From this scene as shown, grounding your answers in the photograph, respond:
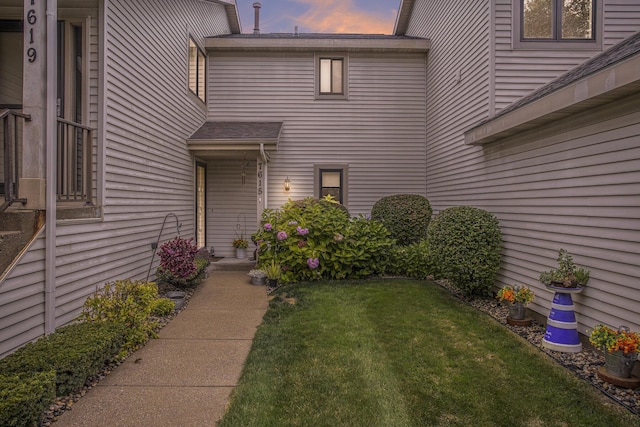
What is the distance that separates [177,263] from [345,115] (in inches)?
243

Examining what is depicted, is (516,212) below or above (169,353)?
above

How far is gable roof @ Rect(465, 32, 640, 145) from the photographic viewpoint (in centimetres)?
331

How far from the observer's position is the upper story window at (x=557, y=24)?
6.20m

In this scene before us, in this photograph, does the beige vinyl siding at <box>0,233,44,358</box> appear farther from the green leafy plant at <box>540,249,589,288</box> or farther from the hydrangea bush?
the green leafy plant at <box>540,249,589,288</box>

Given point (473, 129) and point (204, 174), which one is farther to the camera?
point (204, 174)

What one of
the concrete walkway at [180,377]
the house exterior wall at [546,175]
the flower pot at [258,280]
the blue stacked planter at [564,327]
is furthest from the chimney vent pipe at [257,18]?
the blue stacked planter at [564,327]

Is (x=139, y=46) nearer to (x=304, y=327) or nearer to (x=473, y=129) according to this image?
(x=304, y=327)

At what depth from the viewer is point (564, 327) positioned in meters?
3.98

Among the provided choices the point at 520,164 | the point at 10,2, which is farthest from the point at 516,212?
the point at 10,2

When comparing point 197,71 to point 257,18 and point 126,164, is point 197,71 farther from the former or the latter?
point 257,18

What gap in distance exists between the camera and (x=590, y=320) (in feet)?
13.1

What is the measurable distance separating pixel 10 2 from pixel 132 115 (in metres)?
1.93

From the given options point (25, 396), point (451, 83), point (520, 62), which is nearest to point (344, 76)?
point (451, 83)

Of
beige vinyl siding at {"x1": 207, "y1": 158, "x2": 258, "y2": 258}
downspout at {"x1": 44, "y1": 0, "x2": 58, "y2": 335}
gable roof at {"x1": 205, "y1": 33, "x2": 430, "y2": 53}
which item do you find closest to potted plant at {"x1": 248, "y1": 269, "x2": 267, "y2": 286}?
beige vinyl siding at {"x1": 207, "y1": 158, "x2": 258, "y2": 258}
